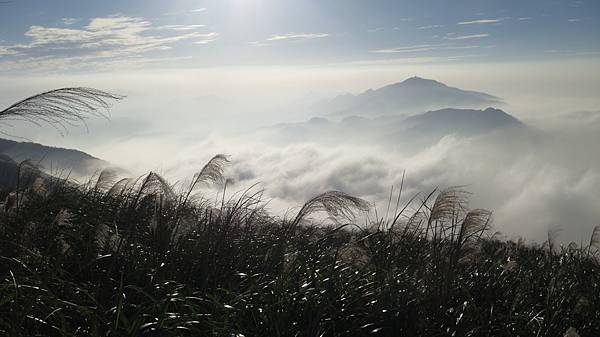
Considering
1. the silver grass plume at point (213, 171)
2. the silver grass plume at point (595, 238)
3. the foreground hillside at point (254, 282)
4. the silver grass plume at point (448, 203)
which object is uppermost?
the silver grass plume at point (213, 171)

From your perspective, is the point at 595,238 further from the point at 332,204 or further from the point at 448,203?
the point at 332,204

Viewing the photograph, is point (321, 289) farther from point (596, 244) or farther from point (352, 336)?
point (596, 244)

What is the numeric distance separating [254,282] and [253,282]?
4.6 inches

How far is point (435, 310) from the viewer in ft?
12.6

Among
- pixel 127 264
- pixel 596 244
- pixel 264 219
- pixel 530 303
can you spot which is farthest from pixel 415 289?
pixel 596 244

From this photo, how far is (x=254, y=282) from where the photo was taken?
392 cm

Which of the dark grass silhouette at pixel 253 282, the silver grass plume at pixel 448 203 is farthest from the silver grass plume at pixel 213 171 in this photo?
the silver grass plume at pixel 448 203

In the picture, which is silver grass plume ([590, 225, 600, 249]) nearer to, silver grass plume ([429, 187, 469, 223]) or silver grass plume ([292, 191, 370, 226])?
silver grass plume ([429, 187, 469, 223])

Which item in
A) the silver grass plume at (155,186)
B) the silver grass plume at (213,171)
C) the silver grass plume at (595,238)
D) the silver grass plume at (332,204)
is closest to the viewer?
the silver grass plume at (332,204)

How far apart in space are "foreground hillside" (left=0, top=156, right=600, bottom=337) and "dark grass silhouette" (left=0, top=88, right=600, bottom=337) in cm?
2

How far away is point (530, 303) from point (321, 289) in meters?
2.30

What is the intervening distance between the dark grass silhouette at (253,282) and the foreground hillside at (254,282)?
0.6 inches

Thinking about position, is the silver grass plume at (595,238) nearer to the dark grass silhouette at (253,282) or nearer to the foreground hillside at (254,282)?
the foreground hillside at (254,282)

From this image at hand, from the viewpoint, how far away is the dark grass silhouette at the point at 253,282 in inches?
125
